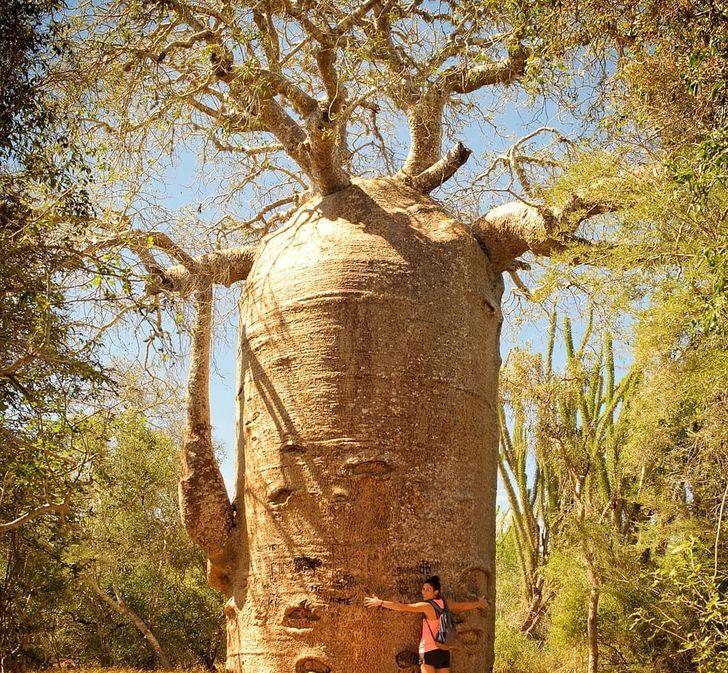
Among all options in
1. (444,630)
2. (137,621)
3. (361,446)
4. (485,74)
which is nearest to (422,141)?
(485,74)

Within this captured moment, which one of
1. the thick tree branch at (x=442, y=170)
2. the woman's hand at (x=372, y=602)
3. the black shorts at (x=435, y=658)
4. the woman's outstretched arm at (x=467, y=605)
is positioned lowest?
the black shorts at (x=435, y=658)

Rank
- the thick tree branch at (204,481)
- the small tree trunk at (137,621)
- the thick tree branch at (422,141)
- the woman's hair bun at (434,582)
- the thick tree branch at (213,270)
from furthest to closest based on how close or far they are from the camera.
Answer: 1. the small tree trunk at (137,621)
2. the thick tree branch at (422,141)
3. the thick tree branch at (213,270)
4. the thick tree branch at (204,481)
5. the woman's hair bun at (434,582)

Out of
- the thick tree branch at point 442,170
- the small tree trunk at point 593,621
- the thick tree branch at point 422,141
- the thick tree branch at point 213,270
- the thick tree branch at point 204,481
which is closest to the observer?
the thick tree branch at point 204,481

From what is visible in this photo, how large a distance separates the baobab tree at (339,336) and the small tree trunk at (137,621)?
6.22 metres

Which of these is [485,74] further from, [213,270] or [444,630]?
[444,630]

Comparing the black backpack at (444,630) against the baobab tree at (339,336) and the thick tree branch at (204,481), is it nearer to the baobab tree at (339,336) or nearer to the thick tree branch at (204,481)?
the baobab tree at (339,336)

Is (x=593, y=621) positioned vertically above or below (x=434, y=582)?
below

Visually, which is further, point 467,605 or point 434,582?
point 467,605

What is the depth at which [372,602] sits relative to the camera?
4117mm

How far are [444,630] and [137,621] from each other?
750cm

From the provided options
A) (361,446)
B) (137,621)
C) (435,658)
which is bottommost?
(137,621)

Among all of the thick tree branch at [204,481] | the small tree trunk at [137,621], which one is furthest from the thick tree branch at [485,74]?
the small tree trunk at [137,621]

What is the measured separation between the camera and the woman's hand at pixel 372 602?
4.11 meters

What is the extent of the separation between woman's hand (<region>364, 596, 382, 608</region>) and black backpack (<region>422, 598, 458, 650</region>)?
231mm
